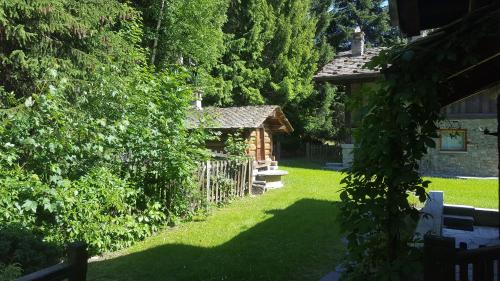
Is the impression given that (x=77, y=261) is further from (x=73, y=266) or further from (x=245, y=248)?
(x=245, y=248)

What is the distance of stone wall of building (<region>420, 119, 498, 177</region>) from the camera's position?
731 inches

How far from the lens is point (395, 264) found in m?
3.04

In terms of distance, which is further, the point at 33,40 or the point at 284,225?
the point at 33,40

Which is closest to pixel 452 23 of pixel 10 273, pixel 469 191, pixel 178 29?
pixel 10 273

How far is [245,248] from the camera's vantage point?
24.9ft

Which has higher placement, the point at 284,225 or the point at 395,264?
the point at 395,264

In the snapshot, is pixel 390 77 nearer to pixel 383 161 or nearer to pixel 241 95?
pixel 383 161

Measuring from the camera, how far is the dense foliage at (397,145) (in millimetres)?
2756

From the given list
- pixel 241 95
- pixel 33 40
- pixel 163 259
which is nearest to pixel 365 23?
pixel 241 95

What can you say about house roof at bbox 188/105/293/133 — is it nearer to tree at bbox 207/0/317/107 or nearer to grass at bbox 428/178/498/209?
grass at bbox 428/178/498/209

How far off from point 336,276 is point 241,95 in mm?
25513

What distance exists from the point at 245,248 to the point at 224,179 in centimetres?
467

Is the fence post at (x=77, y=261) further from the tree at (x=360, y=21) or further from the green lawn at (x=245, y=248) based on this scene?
the tree at (x=360, y=21)

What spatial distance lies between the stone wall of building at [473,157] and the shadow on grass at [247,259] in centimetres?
1214
